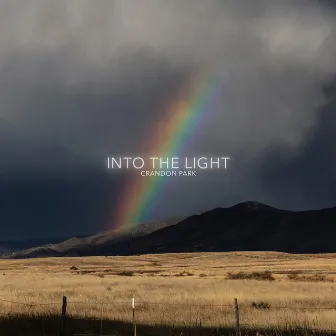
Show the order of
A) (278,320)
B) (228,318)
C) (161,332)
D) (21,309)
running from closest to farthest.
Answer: (161,332) → (278,320) → (228,318) → (21,309)

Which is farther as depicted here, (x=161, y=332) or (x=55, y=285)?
(x=55, y=285)

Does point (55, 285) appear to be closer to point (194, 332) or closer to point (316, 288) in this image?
point (316, 288)

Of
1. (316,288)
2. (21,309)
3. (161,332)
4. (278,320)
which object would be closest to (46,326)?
(161,332)

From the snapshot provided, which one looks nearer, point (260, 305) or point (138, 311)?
point (138, 311)

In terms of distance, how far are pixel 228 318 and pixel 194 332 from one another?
516 cm

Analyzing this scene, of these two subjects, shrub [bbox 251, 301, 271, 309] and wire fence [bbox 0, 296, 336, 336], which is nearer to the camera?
wire fence [bbox 0, 296, 336, 336]

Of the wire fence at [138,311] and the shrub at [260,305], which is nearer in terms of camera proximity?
the wire fence at [138,311]

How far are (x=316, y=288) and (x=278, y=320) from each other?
1597 cm

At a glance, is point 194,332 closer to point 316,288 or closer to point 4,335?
point 4,335

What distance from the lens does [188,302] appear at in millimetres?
27875

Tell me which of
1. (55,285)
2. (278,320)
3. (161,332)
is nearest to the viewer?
(161,332)

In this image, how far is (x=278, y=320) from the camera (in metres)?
20.2

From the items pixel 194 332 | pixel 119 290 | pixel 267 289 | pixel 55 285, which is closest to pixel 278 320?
pixel 194 332

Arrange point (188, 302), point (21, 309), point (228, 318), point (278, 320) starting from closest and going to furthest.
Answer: point (278, 320), point (228, 318), point (21, 309), point (188, 302)
